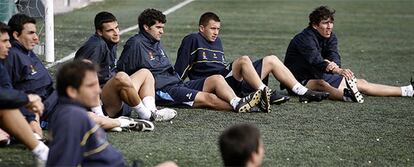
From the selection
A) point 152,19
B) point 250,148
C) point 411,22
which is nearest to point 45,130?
point 152,19

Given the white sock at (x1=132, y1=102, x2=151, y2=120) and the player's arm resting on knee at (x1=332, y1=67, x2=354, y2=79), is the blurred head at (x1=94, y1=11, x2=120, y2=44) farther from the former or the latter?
the player's arm resting on knee at (x1=332, y1=67, x2=354, y2=79)

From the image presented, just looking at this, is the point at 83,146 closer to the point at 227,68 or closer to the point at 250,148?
the point at 250,148

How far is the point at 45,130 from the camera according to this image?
743 centimetres

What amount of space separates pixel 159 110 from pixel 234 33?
889cm

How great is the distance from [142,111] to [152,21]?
1.07m

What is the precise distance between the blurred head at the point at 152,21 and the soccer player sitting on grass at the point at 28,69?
1512mm

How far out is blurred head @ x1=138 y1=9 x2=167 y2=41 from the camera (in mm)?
8680

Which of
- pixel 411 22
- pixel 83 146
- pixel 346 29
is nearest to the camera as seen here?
pixel 83 146

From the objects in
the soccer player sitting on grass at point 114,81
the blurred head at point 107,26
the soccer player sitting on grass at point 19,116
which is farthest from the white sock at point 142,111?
the soccer player sitting on grass at point 19,116

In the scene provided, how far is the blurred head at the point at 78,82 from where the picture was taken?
4.91 m

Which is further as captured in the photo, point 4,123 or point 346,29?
point 346,29

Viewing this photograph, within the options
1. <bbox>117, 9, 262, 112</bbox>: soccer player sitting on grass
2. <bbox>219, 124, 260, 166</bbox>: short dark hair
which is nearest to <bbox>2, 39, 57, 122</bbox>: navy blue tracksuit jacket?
<bbox>117, 9, 262, 112</bbox>: soccer player sitting on grass

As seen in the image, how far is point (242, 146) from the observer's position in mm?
4375

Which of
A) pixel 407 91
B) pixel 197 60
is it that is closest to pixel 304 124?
pixel 197 60
